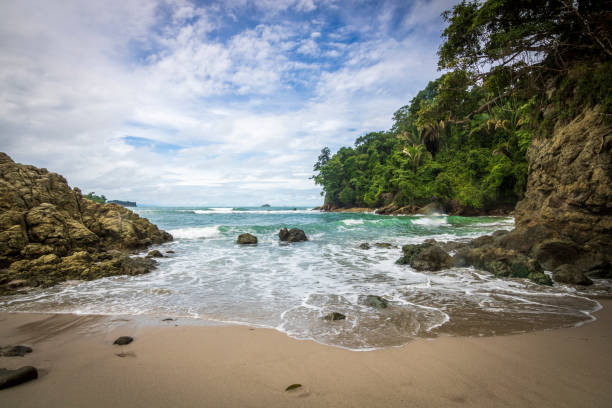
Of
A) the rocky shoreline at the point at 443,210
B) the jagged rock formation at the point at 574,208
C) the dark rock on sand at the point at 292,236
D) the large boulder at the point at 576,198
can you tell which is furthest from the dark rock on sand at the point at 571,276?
the rocky shoreline at the point at 443,210

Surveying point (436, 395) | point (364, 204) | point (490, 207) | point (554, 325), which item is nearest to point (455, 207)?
point (490, 207)

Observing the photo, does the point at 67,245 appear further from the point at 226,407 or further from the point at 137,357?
the point at 226,407

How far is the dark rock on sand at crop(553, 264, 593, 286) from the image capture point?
4961mm

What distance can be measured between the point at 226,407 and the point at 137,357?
148 cm

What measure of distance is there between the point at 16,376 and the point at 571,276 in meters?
8.36

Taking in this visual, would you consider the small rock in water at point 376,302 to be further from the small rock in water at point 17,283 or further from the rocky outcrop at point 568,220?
the small rock in water at point 17,283

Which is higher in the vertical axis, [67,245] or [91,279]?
[67,245]

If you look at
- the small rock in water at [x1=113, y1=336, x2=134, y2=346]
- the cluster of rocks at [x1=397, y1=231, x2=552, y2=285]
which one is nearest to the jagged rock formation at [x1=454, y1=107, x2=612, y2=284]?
the cluster of rocks at [x1=397, y1=231, x2=552, y2=285]

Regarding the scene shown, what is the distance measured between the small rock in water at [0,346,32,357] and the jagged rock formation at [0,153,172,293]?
3.68 m

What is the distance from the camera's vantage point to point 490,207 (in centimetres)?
2625

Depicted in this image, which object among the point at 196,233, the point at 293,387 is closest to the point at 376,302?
the point at 293,387

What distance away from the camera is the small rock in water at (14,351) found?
2694 millimetres

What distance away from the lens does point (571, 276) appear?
5090mm

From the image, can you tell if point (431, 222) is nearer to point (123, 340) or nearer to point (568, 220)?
point (568, 220)
